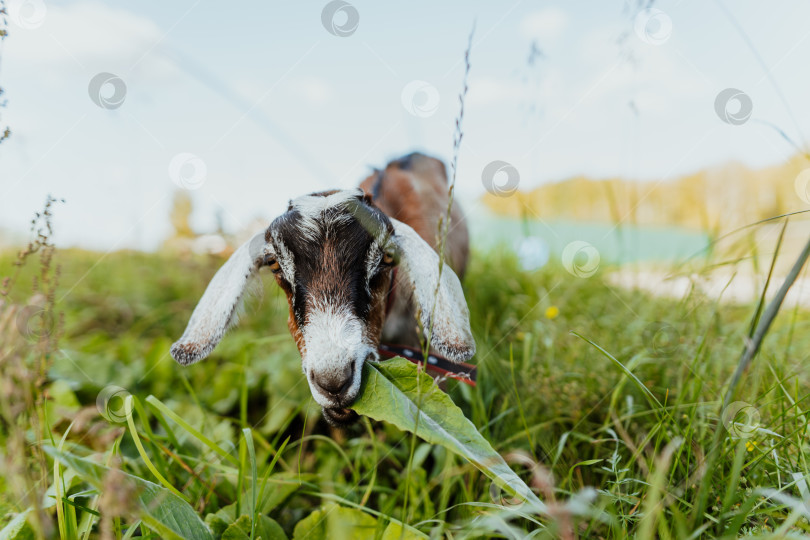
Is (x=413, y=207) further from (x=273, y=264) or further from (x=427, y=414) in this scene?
(x=427, y=414)

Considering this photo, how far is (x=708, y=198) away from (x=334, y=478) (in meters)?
2.90

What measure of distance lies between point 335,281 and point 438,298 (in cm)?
39

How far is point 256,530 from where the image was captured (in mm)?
1551

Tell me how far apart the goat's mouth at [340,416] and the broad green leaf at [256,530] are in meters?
0.41

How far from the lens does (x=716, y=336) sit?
238 centimetres

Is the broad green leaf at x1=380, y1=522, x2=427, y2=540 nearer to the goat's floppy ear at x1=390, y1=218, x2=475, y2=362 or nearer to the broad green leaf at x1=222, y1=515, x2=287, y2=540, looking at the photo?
the broad green leaf at x1=222, y1=515, x2=287, y2=540

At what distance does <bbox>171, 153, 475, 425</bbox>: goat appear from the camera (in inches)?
66.2

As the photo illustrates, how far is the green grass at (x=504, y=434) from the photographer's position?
135 centimetres

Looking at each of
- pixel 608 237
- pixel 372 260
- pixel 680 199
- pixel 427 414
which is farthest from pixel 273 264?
pixel 680 199

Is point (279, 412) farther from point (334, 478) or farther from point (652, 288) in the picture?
point (652, 288)

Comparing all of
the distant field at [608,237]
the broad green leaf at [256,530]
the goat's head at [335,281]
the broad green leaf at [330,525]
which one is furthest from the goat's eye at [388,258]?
the distant field at [608,237]

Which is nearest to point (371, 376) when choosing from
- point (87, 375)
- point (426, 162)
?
point (87, 375)

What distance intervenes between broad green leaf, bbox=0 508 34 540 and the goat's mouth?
91 cm

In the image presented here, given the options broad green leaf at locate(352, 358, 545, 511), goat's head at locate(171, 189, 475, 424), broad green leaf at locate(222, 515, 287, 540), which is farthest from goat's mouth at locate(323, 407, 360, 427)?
broad green leaf at locate(222, 515, 287, 540)
